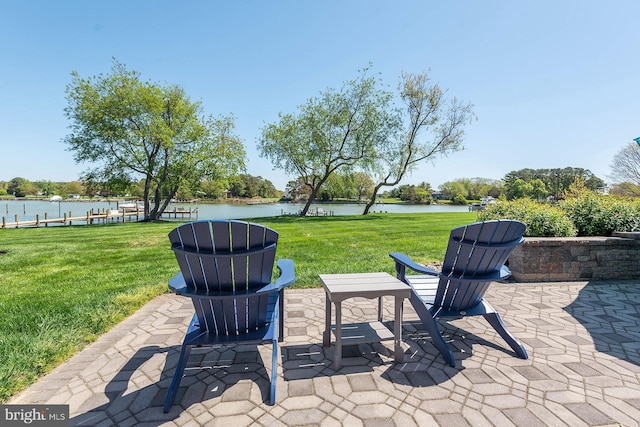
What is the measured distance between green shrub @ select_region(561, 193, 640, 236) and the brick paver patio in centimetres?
299

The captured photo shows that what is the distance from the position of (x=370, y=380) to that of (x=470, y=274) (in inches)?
46.5

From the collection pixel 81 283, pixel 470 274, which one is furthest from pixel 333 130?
pixel 470 274

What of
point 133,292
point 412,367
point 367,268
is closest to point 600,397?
point 412,367

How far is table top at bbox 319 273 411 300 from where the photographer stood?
6.93ft

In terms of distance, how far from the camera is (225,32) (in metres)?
9.29

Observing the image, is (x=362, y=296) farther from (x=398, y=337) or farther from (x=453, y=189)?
(x=453, y=189)

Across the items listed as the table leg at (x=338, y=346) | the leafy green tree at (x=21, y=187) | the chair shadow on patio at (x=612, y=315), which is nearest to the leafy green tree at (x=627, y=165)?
the chair shadow on patio at (x=612, y=315)

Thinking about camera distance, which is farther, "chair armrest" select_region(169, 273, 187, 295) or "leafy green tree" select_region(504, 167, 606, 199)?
"leafy green tree" select_region(504, 167, 606, 199)

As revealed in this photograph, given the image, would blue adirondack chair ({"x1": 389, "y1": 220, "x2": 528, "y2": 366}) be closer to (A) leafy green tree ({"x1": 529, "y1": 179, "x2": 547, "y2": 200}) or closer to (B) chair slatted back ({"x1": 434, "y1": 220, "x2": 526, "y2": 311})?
(B) chair slatted back ({"x1": 434, "y1": 220, "x2": 526, "y2": 311})

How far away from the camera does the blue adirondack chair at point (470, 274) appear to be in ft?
7.46

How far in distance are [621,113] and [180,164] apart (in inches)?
1019

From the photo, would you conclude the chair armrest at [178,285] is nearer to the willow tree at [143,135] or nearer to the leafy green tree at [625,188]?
the willow tree at [143,135]

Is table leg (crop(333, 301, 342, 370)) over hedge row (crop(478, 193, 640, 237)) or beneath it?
beneath

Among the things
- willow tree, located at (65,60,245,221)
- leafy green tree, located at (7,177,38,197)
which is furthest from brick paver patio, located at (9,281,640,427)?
leafy green tree, located at (7,177,38,197)
